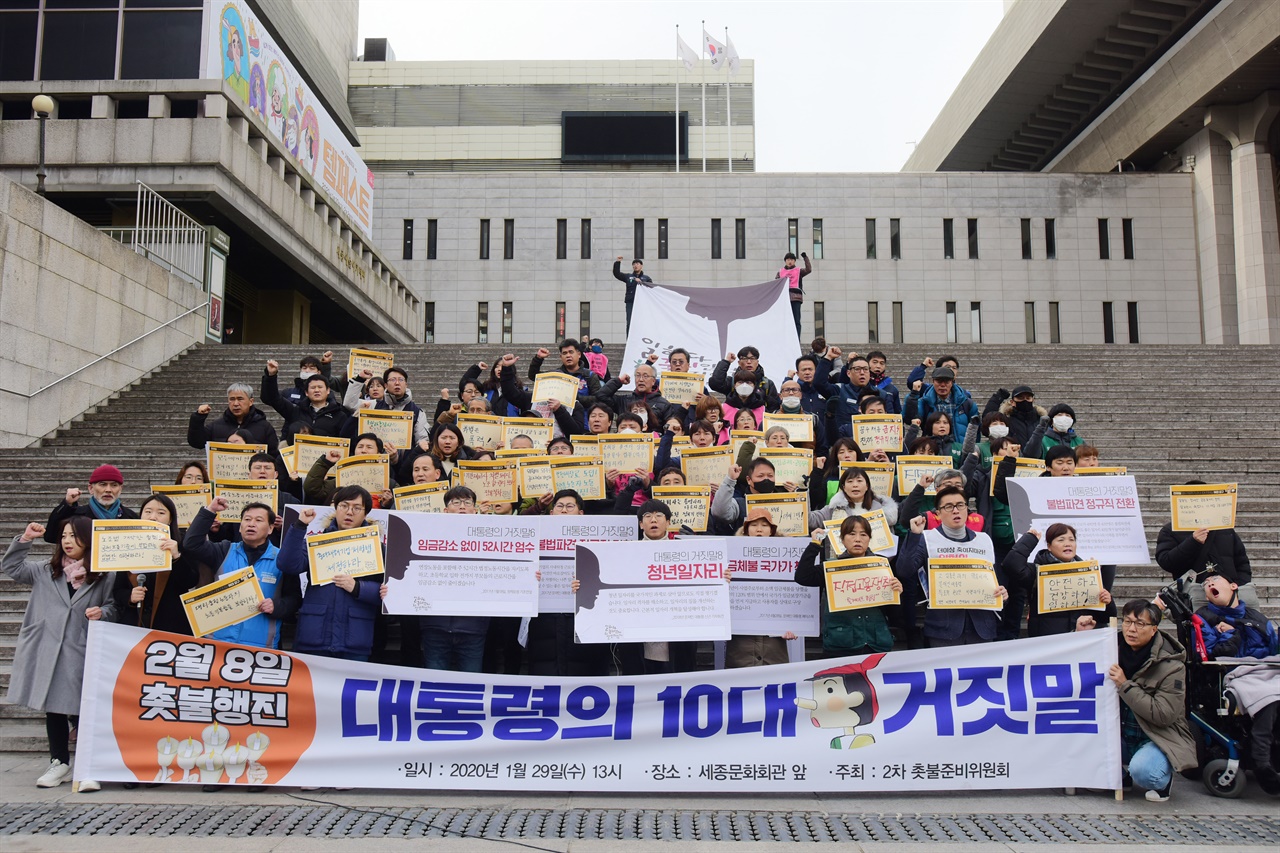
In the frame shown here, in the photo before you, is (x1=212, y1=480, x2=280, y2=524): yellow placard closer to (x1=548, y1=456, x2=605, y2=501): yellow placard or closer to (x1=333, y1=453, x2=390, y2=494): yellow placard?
(x1=333, y1=453, x2=390, y2=494): yellow placard

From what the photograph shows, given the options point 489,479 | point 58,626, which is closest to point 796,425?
point 489,479

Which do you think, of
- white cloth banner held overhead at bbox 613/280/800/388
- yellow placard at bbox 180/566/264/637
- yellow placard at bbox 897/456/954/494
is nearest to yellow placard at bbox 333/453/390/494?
yellow placard at bbox 180/566/264/637

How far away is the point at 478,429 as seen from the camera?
978cm

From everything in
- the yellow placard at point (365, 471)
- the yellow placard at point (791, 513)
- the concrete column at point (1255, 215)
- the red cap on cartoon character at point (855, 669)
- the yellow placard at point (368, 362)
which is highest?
the concrete column at point (1255, 215)

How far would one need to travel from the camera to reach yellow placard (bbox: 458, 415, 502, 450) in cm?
976

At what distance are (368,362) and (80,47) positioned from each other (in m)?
18.9

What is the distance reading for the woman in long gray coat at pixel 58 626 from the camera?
640 cm

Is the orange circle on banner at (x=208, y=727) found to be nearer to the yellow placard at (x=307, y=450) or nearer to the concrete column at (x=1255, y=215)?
the yellow placard at (x=307, y=450)

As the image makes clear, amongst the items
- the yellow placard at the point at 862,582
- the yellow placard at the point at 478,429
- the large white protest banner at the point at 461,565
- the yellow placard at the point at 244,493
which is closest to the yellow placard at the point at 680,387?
the yellow placard at the point at 478,429

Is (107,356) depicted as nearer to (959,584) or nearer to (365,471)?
(365,471)

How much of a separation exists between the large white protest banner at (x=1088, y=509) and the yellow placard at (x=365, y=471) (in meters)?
5.19

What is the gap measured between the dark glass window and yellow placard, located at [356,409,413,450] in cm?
1961

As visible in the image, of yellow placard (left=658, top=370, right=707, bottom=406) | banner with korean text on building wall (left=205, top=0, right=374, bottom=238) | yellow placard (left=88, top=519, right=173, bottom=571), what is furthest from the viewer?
banner with korean text on building wall (left=205, top=0, right=374, bottom=238)

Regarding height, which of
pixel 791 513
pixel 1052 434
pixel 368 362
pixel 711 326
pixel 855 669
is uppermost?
pixel 711 326
